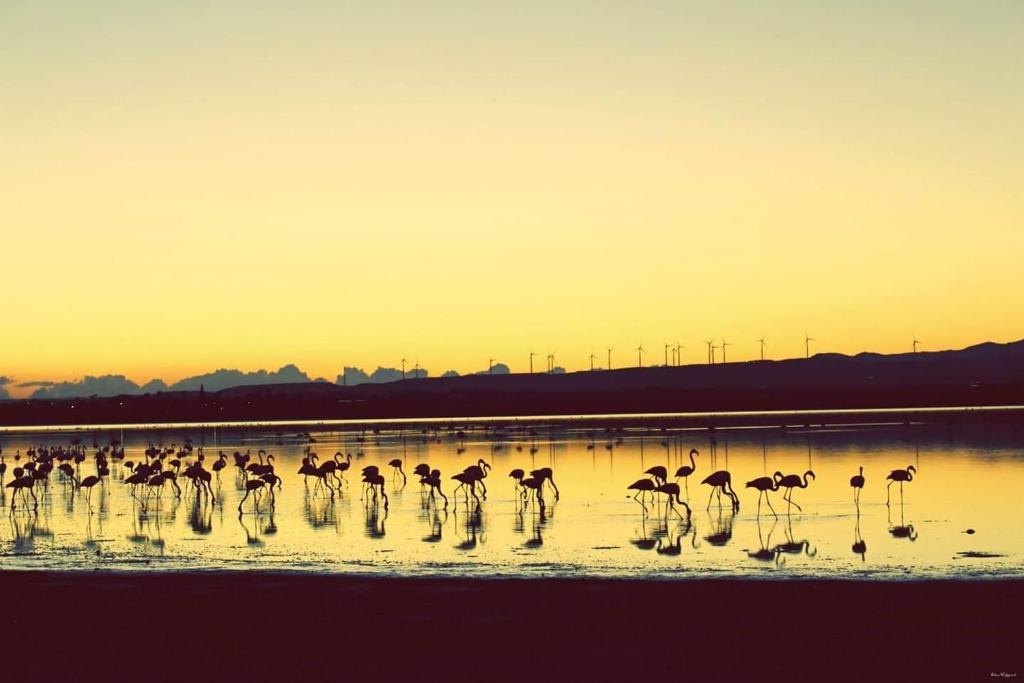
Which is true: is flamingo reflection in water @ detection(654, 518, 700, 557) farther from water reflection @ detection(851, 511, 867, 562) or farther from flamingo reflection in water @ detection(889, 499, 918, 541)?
flamingo reflection in water @ detection(889, 499, 918, 541)

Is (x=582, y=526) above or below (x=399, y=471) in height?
below

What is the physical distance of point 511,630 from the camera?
48.3ft

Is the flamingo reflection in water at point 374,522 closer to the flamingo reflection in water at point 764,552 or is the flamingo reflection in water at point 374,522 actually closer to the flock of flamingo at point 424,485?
the flock of flamingo at point 424,485

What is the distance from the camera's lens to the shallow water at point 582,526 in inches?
783

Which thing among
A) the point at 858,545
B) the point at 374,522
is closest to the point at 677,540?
the point at 858,545

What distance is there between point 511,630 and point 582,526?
10334 mm

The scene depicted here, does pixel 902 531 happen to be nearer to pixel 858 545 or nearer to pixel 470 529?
pixel 858 545

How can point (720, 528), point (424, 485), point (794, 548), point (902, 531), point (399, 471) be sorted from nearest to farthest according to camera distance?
point (794, 548), point (902, 531), point (720, 528), point (424, 485), point (399, 471)

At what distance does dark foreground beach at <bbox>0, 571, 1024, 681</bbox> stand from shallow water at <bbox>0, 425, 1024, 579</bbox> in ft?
5.99

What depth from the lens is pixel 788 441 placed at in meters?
52.8

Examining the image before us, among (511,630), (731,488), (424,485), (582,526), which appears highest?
(731,488)

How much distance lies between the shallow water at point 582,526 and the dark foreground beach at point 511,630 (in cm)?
183

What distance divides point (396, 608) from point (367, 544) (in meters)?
7.11

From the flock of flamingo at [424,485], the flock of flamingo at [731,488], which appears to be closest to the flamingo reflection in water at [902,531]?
the flock of flamingo at [424,485]
